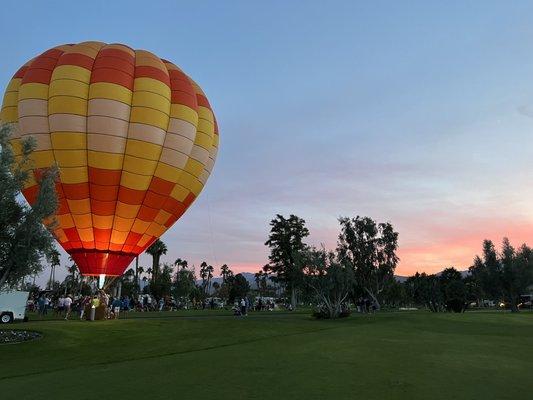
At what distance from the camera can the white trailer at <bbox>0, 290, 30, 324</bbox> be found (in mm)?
28547

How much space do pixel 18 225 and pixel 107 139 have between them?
6784mm

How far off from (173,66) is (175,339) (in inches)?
662

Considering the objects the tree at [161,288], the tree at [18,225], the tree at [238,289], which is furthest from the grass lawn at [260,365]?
the tree at [238,289]

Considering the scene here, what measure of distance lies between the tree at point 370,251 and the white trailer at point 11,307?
37300 mm

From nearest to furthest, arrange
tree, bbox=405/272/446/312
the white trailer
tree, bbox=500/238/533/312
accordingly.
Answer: the white trailer → tree, bbox=405/272/446/312 → tree, bbox=500/238/533/312

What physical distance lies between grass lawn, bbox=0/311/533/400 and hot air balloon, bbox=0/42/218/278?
5759mm

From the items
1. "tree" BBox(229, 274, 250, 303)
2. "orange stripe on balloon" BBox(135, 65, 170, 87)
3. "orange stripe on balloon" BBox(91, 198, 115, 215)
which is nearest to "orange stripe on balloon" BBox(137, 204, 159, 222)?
"orange stripe on balloon" BBox(91, 198, 115, 215)

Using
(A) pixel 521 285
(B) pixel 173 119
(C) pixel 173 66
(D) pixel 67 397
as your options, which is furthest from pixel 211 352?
(A) pixel 521 285

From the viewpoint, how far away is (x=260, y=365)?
12.2m

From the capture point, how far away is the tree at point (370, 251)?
57.7 meters

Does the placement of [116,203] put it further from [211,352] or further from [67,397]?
[67,397]

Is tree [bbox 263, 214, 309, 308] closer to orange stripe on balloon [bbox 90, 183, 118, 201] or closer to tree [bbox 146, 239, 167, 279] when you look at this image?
tree [bbox 146, 239, 167, 279]

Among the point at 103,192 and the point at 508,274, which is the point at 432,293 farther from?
the point at 103,192

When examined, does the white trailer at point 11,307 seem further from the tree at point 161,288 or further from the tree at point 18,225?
the tree at point 161,288
